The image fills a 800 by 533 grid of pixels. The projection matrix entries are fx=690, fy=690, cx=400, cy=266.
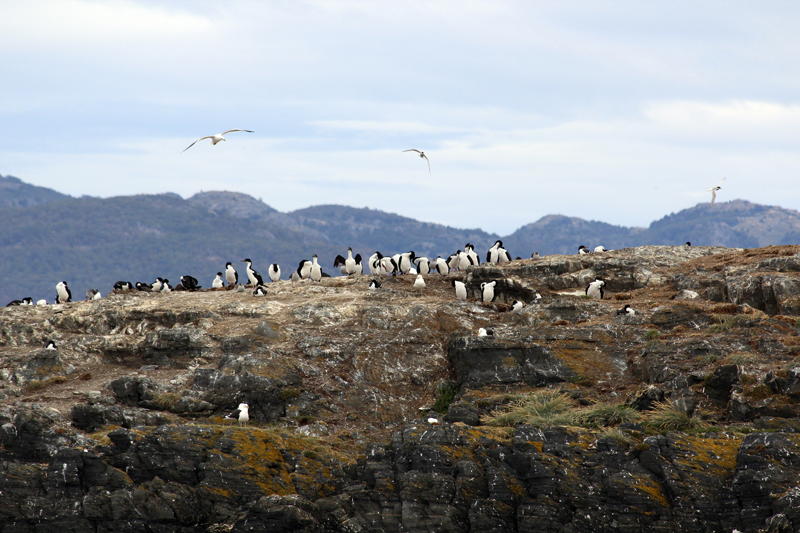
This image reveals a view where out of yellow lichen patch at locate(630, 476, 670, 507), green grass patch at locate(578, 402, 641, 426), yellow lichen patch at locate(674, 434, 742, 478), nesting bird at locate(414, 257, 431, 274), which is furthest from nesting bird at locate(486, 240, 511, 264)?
yellow lichen patch at locate(630, 476, 670, 507)

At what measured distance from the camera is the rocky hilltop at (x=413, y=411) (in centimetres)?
1764

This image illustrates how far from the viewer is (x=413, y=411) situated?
2359 centimetres

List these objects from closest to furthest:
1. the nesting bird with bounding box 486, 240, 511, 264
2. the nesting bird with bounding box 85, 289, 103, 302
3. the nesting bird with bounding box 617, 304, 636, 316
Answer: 1. the nesting bird with bounding box 617, 304, 636, 316
2. the nesting bird with bounding box 85, 289, 103, 302
3. the nesting bird with bounding box 486, 240, 511, 264

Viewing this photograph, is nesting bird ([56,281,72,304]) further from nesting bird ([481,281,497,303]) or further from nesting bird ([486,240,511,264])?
nesting bird ([486,240,511,264])

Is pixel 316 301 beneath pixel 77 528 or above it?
above

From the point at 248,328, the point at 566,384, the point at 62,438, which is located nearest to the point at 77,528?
the point at 62,438

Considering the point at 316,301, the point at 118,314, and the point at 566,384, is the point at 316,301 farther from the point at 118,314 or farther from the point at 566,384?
the point at 566,384

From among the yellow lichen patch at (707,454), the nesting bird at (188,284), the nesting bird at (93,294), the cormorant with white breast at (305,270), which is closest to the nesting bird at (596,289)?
the yellow lichen patch at (707,454)

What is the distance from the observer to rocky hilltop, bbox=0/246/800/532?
17.6 meters

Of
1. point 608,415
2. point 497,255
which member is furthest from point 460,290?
point 608,415

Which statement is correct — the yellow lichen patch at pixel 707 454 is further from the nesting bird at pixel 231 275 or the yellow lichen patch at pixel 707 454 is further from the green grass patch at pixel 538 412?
the nesting bird at pixel 231 275

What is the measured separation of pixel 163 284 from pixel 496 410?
2215 cm

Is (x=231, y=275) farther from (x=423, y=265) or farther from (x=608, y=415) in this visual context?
(x=608, y=415)

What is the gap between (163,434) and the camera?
19.9 m
